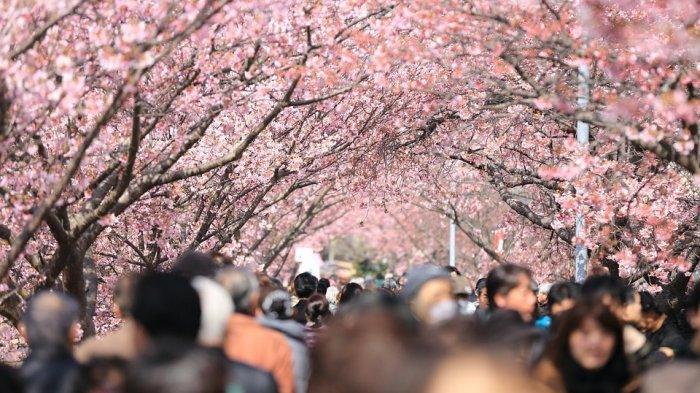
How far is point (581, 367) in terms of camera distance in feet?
16.9

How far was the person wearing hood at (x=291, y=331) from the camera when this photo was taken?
21.2 ft

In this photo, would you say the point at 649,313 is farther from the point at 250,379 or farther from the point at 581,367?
the point at 250,379

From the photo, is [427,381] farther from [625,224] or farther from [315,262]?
[315,262]

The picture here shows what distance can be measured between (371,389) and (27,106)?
531 cm

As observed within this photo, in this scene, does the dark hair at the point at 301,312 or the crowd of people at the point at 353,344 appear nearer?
the crowd of people at the point at 353,344

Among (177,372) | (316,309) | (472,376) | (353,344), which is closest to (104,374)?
(177,372)

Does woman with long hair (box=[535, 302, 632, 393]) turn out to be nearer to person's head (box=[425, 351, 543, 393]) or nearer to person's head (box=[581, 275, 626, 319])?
person's head (box=[581, 275, 626, 319])

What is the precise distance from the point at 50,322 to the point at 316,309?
14.6ft

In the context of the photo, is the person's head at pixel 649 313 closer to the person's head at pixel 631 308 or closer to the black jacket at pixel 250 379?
the person's head at pixel 631 308

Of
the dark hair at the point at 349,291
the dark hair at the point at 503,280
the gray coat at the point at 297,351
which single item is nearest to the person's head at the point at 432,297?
the dark hair at the point at 503,280

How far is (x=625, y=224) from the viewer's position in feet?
A: 50.4

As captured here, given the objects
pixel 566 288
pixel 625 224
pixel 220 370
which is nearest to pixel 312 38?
pixel 566 288

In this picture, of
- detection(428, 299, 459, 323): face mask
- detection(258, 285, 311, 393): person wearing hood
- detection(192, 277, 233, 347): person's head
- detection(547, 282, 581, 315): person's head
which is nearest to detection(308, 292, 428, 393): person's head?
detection(192, 277, 233, 347): person's head

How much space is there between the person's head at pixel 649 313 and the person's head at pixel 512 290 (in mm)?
1438
